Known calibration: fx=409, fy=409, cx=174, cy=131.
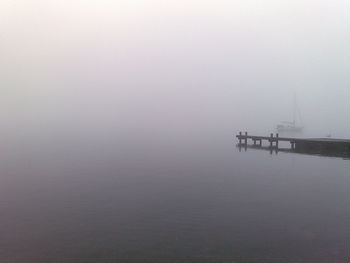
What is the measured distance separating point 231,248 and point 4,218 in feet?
46.7

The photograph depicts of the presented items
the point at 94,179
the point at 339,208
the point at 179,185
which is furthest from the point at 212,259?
the point at 94,179

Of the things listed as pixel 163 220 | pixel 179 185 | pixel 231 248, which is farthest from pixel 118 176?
pixel 231 248

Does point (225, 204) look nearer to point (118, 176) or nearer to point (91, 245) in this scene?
point (91, 245)

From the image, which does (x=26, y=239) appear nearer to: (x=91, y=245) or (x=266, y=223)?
(x=91, y=245)

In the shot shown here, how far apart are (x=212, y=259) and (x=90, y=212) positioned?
10718 mm

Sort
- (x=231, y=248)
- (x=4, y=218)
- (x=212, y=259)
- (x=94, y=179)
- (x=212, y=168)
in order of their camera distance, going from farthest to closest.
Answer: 1. (x=212, y=168)
2. (x=94, y=179)
3. (x=4, y=218)
4. (x=231, y=248)
5. (x=212, y=259)

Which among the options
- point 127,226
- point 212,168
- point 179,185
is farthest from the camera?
point 212,168

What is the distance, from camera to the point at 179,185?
37.0 metres

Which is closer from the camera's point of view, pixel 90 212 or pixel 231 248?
pixel 231 248

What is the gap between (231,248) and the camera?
789 inches

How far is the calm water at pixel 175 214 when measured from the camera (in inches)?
768

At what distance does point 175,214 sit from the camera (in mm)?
26016

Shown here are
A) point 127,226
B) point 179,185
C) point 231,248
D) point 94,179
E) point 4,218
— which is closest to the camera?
point 231,248

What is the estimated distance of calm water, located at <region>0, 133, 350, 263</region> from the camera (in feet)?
64.0
